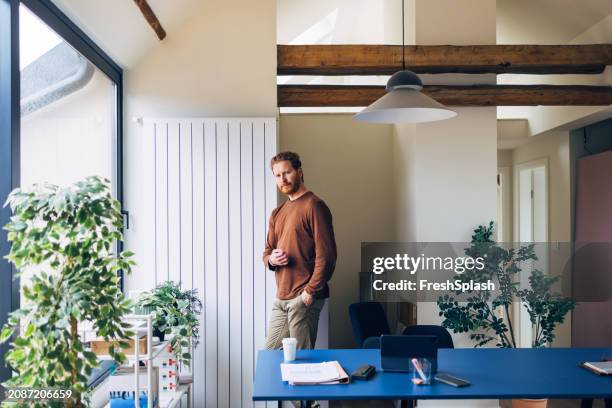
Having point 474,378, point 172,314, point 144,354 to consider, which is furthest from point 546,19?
point 144,354

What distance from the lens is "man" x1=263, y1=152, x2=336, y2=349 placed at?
3.96 meters

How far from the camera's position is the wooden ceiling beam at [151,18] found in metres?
3.92

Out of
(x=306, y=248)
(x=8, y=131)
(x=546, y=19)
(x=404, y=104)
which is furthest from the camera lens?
→ (x=546, y=19)

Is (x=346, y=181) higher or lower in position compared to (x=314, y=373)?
higher

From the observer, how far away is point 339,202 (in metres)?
6.46

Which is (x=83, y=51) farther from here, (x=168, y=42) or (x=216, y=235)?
(x=216, y=235)

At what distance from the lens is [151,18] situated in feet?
13.7

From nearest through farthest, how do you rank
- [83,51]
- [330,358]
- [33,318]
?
1. [33,318]
2. [330,358]
3. [83,51]

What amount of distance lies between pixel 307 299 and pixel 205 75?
1994 millimetres

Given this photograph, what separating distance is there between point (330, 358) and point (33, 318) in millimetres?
1561

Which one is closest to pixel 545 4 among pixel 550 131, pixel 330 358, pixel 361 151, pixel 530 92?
pixel 530 92

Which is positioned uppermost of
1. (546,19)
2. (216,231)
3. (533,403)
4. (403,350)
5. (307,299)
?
(546,19)

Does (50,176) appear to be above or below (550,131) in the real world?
below

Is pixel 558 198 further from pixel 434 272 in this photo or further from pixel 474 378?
pixel 474 378
